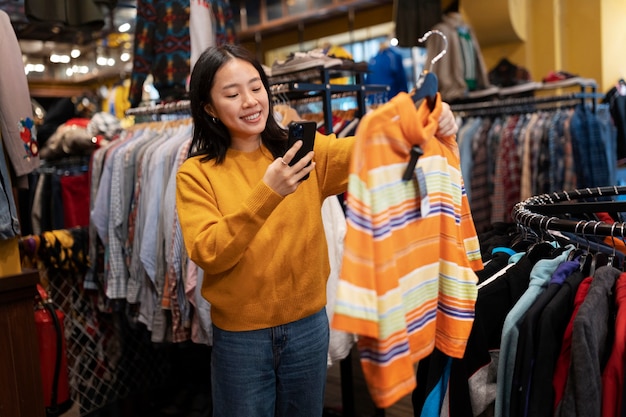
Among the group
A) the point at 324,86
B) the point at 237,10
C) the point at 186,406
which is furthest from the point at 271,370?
the point at 237,10

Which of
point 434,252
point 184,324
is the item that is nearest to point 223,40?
point 184,324

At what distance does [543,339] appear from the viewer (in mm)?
1104

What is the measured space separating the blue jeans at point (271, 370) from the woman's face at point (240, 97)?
21.0 inches

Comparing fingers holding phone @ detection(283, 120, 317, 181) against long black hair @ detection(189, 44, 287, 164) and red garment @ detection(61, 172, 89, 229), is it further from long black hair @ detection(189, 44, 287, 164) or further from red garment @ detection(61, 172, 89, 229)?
red garment @ detection(61, 172, 89, 229)

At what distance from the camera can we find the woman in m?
1.45

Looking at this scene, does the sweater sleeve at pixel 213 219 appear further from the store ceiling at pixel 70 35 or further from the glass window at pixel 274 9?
the glass window at pixel 274 9

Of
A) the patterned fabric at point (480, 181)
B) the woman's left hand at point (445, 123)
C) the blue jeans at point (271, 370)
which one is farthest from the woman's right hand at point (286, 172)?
the patterned fabric at point (480, 181)

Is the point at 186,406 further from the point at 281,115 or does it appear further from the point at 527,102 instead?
the point at 527,102

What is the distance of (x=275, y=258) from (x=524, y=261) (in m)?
0.61

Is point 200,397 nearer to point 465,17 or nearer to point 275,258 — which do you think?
point 275,258

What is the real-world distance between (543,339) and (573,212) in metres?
0.55

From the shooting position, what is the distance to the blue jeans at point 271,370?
4.89 feet

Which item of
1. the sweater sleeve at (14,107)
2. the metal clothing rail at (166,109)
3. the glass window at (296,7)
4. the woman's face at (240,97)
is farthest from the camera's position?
the glass window at (296,7)

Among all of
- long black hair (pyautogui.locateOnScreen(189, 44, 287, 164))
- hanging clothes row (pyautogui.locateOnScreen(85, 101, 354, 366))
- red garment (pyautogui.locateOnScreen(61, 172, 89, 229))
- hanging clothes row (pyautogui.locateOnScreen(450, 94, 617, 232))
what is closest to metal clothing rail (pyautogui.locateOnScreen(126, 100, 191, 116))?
hanging clothes row (pyautogui.locateOnScreen(85, 101, 354, 366))
